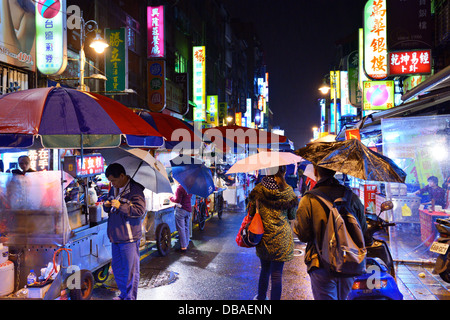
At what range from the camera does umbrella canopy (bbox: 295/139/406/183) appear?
3602 mm

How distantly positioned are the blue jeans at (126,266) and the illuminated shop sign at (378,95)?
1315cm

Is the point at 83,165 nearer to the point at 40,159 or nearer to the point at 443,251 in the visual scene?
the point at 40,159

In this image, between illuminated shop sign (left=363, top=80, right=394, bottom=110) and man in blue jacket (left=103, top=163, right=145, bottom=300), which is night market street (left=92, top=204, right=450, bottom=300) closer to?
man in blue jacket (left=103, top=163, right=145, bottom=300)

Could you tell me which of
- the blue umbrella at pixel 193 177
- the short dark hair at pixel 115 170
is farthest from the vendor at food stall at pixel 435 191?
the short dark hair at pixel 115 170

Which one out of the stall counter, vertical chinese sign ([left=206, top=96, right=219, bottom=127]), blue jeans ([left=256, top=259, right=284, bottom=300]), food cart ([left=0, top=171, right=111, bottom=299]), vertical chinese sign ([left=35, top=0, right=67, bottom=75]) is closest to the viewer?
blue jeans ([left=256, top=259, right=284, bottom=300])

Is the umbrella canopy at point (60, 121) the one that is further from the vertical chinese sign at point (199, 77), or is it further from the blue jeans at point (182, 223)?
the vertical chinese sign at point (199, 77)

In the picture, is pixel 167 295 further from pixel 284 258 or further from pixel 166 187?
pixel 284 258

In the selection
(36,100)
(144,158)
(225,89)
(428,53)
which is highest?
(225,89)

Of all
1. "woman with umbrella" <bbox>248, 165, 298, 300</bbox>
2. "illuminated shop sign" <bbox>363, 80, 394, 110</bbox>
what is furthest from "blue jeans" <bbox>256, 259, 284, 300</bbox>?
"illuminated shop sign" <bbox>363, 80, 394, 110</bbox>

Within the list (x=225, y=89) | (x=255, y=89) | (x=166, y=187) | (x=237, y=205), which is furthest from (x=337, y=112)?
(x=255, y=89)

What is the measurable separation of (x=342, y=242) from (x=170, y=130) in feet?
20.3

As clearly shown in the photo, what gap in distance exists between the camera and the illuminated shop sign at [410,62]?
38.7 feet

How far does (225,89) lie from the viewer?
42.3 metres

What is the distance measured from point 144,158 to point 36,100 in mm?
1676
